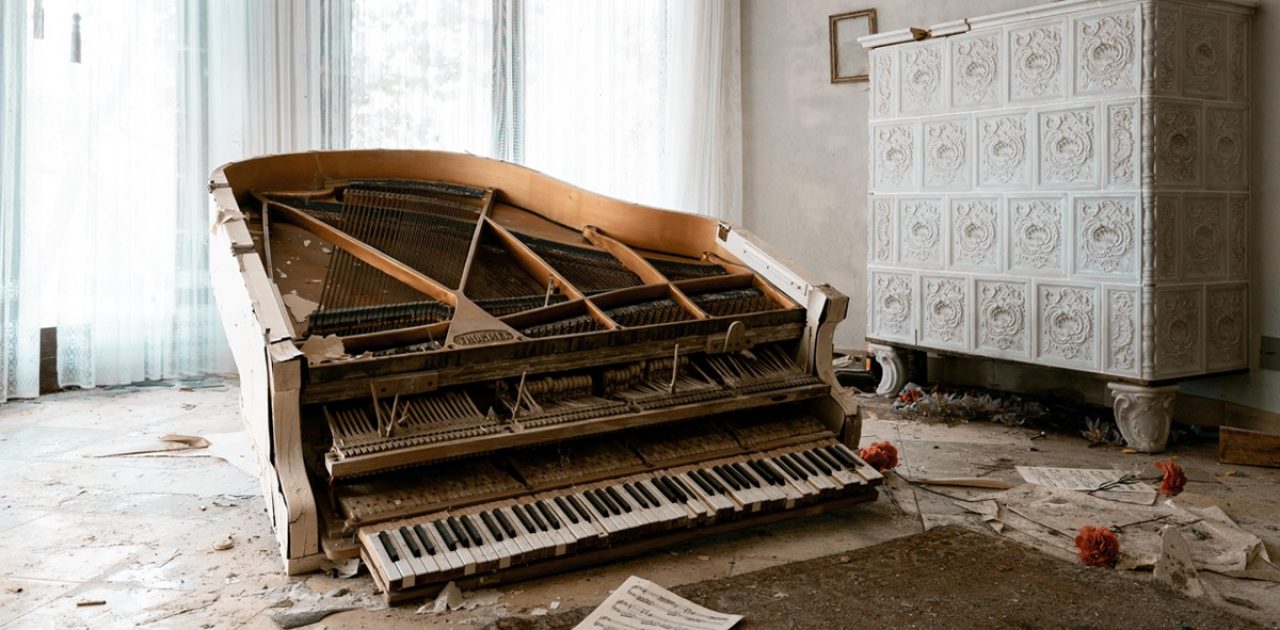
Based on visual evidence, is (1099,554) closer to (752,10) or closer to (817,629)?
(817,629)

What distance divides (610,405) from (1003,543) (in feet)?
3.73

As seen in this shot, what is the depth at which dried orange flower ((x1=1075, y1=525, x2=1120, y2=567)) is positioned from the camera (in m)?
2.80

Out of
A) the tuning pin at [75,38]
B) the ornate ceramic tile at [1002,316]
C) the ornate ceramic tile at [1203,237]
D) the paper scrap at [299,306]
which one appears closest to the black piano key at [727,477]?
the paper scrap at [299,306]

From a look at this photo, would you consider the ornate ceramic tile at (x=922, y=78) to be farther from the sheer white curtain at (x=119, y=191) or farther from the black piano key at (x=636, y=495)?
the sheer white curtain at (x=119, y=191)

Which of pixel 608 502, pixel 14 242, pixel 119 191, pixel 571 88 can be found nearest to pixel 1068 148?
pixel 608 502

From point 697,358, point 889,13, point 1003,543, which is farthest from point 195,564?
point 889,13

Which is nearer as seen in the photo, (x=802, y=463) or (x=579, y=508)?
(x=579, y=508)

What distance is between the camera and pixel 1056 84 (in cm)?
442

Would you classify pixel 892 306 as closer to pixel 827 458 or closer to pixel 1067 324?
pixel 1067 324

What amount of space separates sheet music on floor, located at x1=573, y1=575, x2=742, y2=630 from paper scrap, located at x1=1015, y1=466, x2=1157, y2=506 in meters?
1.69

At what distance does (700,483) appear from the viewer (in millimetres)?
2984

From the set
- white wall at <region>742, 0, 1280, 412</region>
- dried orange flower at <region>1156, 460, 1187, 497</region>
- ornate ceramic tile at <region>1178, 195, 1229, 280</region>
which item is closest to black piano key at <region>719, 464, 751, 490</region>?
dried orange flower at <region>1156, 460, 1187, 497</region>

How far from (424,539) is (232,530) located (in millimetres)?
888

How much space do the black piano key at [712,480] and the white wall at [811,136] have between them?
3085 mm
